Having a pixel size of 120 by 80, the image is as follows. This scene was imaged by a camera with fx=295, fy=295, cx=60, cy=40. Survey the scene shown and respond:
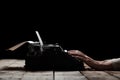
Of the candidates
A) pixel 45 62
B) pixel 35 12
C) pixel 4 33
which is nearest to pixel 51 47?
pixel 45 62

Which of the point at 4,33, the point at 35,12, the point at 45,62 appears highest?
the point at 35,12

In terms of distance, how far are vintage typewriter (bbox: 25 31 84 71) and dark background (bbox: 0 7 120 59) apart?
11.2ft

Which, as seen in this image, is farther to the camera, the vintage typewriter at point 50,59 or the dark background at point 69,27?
the dark background at point 69,27

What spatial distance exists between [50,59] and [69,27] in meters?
3.66

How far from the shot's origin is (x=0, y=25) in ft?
23.3

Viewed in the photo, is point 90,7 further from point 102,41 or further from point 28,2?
point 28,2

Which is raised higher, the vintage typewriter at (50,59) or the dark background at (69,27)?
the dark background at (69,27)

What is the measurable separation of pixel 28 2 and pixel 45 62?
361cm

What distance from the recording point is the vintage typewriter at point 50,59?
340cm

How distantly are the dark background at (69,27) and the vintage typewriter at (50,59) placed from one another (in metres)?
3.40

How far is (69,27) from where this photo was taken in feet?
23.1

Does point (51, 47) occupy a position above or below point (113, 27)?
below

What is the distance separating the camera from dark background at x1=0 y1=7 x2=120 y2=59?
22.6ft

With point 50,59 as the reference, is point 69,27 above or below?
above
